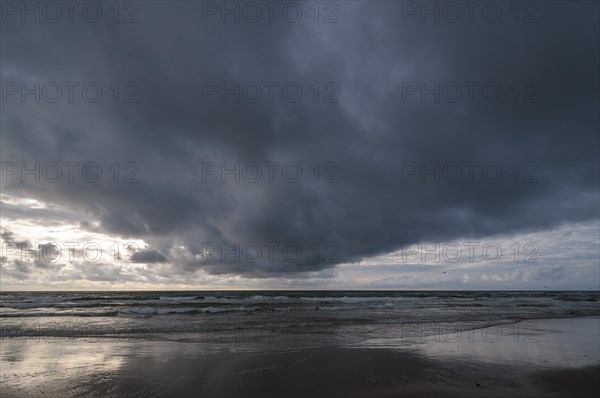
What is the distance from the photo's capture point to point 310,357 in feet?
39.9

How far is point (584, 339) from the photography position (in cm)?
1616

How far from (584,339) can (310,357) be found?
1314 centimetres

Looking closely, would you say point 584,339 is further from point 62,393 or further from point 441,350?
point 62,393

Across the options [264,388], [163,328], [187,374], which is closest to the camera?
[264,388]

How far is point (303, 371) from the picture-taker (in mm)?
10438

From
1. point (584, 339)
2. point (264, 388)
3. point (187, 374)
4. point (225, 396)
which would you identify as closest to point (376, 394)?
point (264, 388)

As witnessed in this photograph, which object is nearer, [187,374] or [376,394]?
[376,394]

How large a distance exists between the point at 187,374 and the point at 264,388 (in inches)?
98.3

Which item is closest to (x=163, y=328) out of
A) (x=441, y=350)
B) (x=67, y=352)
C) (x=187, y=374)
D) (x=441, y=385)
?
(x=67, y=352)

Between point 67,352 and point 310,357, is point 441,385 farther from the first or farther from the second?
point 67,352

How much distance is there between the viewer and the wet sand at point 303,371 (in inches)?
343

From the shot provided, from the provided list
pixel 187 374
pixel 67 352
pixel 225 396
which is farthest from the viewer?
pixel 67 352

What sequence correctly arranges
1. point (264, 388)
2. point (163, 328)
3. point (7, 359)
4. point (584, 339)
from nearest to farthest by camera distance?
point (264, 388), point (7, 359), point (584, 339), point (163, 328)

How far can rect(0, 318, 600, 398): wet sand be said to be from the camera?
8.71 meters
